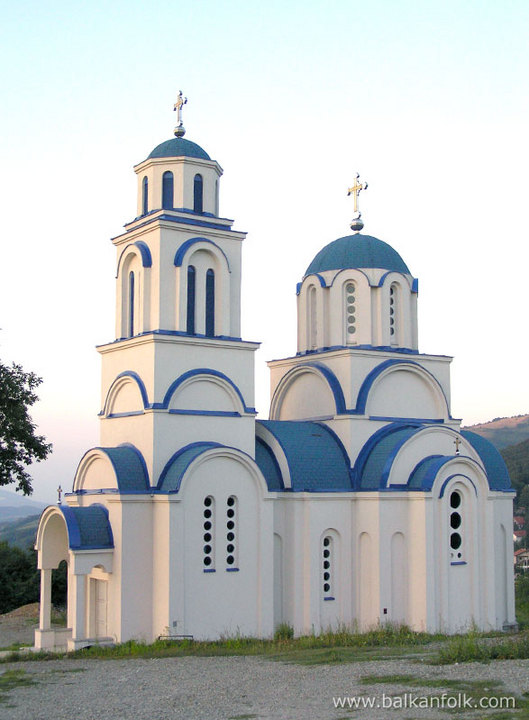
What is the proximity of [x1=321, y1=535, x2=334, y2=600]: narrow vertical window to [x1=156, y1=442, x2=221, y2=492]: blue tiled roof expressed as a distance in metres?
3.80

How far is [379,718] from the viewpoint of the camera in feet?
31.9

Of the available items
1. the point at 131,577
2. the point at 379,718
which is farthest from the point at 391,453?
the point at 379,718

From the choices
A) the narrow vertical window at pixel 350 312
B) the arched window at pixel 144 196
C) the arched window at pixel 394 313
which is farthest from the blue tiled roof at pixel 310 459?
the arched window at pixel 144 196

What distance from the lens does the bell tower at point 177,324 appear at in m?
19.2

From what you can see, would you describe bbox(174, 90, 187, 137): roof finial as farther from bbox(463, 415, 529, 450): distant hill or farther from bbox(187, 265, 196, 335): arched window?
bbox(463, 415, 529, 450): distant hill

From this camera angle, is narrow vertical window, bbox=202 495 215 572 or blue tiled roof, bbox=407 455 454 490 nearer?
narrow vertical window, bbox=202 495 215 572

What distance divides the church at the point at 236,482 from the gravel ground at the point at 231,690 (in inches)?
144

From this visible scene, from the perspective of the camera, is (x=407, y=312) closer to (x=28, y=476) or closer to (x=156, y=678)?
(x=28, y=476)

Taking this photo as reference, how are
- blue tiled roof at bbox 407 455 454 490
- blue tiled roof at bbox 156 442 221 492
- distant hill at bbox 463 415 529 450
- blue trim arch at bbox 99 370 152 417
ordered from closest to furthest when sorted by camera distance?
1. blue tiled roof at bbox 156 442 221 492
2. blue trim arch at bbox 99 370 152 417
3. blue tiled roof at bbox 407 455 454 490
4. distant hill at bbox 463 415 529 450

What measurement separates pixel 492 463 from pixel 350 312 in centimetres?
535

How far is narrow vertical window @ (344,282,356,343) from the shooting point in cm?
2302

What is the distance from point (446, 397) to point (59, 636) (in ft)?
36.9

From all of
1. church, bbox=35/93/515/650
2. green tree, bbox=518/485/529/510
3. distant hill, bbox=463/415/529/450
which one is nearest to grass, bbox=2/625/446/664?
church, bbox=35/93/515/650

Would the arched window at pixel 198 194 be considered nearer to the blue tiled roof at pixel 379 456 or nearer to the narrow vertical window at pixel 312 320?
the narrow vertical window at pixel 312 320
